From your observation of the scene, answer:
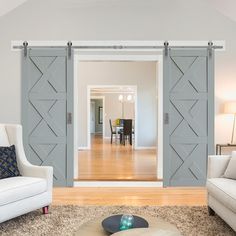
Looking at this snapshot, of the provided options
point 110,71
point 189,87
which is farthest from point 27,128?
point 110,71

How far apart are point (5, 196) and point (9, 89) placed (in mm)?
2612

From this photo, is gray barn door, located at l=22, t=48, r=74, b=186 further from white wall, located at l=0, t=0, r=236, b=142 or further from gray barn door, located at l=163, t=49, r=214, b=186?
gray barn door, located at l=163, t=49, r=214, b=186

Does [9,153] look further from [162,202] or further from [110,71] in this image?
[110,71]

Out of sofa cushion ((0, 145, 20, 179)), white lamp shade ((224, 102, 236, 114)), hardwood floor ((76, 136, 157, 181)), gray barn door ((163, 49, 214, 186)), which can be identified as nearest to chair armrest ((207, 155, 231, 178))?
gray barn door ((163, 49, 214, 186))

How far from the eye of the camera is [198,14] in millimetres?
4891

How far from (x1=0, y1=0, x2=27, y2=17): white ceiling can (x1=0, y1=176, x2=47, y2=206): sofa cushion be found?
3.00 meters

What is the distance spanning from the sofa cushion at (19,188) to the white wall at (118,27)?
6.61 feet

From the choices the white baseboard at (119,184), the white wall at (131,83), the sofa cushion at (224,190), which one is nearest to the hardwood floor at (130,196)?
the white baseboard at (119,184)

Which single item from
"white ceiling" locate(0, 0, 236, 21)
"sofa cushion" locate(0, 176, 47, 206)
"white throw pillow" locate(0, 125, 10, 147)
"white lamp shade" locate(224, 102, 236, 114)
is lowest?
"sofa cushion" locate(0, 176, 47, 206)

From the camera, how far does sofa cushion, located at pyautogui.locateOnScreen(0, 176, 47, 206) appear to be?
9.09 feet

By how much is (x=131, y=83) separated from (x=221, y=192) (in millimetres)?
6891

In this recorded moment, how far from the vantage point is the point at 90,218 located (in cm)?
317

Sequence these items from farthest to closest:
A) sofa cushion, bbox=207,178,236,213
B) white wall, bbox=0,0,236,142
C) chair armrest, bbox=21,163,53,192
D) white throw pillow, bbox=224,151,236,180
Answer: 1. white wall, bbox=0,0,236,142
2. chair armrest, bbox=21,163,53,192
3. white throw pillow, bbox=224,151,236,180
4. sofa cushion, bbox=207,178,236,213

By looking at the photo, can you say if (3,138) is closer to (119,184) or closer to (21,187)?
(21,187)
